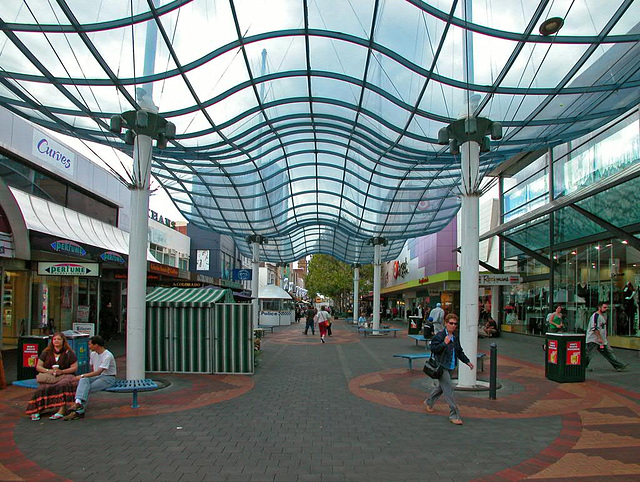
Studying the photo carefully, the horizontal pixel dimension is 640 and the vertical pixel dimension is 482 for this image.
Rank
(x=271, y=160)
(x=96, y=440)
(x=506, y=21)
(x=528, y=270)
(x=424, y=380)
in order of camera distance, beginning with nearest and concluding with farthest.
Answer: (x=96, y=440) < (x=506, y=21) < (x=424, y=380) < (x=271, y=160) < (x=528, y=270)

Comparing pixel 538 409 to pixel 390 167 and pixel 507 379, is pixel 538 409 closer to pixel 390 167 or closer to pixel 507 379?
pixel 507 379

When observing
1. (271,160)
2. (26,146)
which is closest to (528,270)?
(271,160)

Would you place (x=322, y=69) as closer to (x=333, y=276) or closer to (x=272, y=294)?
(x=272, y=294)

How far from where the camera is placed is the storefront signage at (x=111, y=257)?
15.3m

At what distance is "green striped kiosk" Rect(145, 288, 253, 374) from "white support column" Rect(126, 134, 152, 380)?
4.72 ft

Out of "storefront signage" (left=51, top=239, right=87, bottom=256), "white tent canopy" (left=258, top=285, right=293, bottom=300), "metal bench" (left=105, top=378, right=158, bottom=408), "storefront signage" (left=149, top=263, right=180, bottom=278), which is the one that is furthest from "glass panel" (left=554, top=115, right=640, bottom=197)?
"white tent canopy" (left=258, top=285, right=293, bottom=300)

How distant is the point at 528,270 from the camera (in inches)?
982

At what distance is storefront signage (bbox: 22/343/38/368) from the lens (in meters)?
9.15

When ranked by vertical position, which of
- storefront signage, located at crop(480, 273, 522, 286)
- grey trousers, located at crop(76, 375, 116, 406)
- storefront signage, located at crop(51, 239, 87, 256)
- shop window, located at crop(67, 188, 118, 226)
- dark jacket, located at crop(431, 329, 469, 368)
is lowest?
grey trousers, located at crop(76, 375, 116, 406)

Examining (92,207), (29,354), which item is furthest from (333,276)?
(29,354)

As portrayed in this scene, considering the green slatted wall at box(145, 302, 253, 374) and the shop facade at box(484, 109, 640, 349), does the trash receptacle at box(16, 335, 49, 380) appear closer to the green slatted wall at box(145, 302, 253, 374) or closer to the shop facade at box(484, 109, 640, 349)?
the green slatted wall at box(145, 302, 253, 374)

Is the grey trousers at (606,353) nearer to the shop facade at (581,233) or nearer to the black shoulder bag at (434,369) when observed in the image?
the shop facade at (581,233)

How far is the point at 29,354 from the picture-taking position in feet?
30.1

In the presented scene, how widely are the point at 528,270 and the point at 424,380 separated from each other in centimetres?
1628
